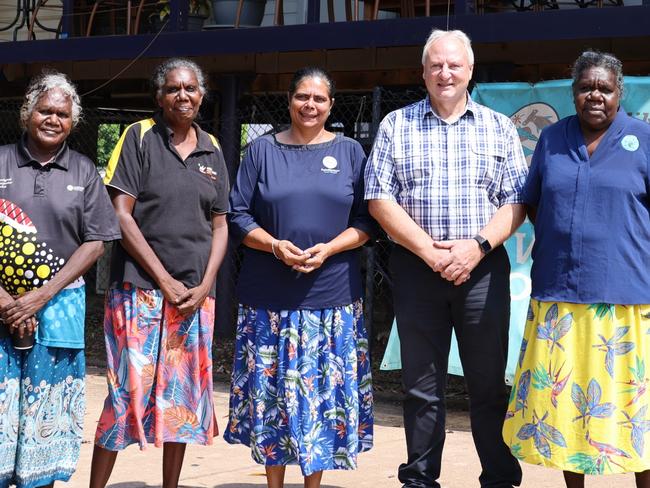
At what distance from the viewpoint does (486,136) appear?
462cm

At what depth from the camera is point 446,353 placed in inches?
186

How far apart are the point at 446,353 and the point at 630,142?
115cm

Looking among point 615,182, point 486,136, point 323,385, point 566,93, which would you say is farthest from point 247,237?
point 566,93

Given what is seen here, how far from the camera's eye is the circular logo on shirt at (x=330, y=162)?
4707 millimetres

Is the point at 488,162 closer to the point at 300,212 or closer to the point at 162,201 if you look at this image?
the point at 300,212

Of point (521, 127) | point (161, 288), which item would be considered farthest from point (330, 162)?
point (521, 127)

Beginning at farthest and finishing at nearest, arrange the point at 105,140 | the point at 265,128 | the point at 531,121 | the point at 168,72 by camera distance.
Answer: the point at 105,140 → the point at 265,128 → the point at 531,121 → the point at 168,72

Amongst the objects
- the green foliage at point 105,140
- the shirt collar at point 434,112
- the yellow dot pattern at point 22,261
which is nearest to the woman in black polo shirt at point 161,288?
the yellow dot pattern at point 22,261

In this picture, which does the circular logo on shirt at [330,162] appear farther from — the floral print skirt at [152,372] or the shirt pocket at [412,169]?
the floral print skirt at [152,372]

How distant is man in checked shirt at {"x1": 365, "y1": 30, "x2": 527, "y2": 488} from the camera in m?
4.55

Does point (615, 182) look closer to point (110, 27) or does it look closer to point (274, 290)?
point (274, 290)

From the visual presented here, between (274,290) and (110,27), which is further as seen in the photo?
(110,27)

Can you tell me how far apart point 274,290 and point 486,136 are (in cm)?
108

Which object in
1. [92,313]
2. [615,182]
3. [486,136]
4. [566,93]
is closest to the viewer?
[615,182]
